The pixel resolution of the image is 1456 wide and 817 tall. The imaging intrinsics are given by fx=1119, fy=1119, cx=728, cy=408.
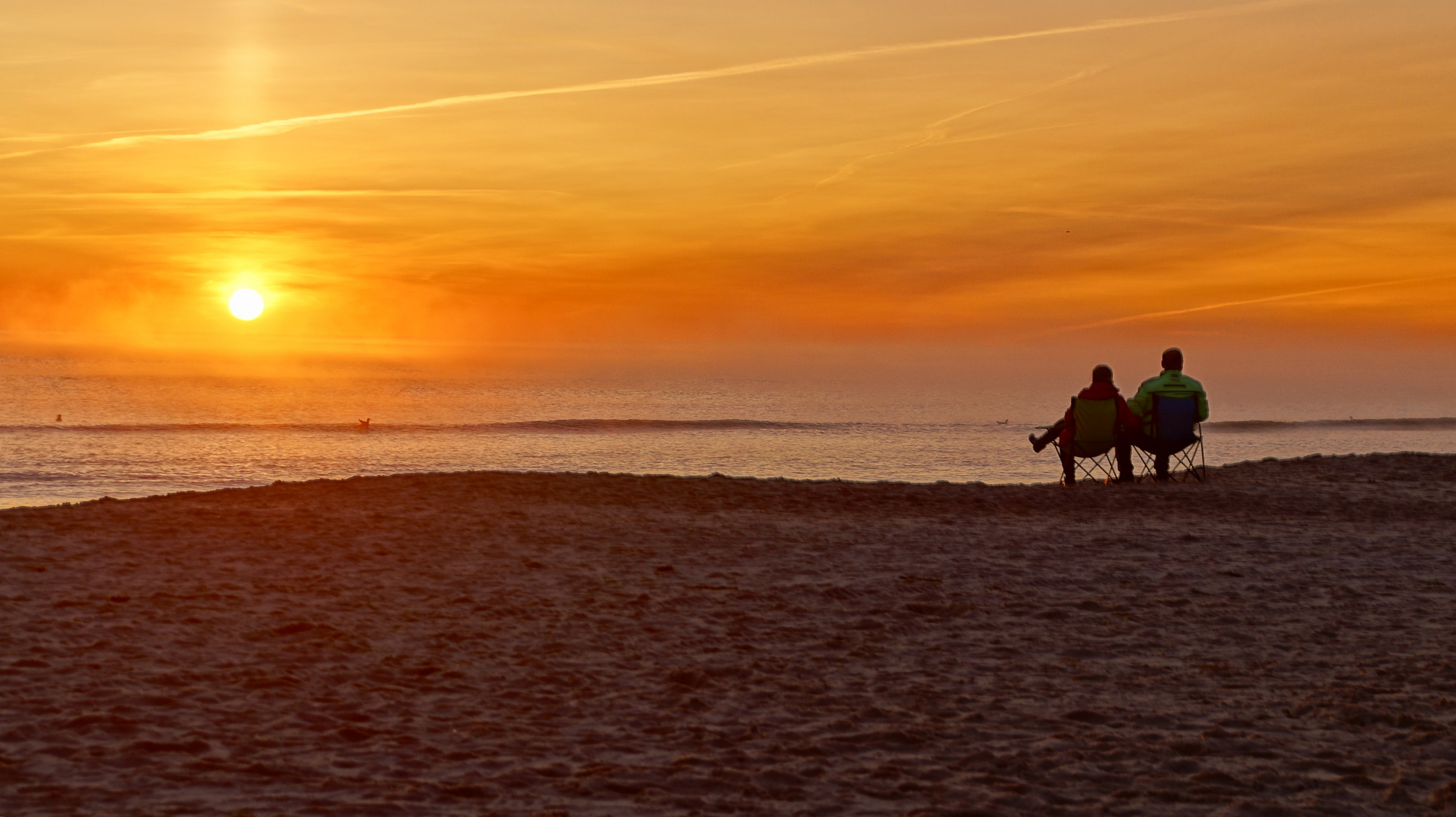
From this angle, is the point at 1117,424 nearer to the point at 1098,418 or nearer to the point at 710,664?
the point at 1098,418

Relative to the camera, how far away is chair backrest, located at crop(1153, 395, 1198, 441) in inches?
569

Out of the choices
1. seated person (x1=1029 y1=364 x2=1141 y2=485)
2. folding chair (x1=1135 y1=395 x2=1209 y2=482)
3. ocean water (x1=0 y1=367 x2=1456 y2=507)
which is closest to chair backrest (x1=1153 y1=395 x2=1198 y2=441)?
folding chair (x1=1135 y1=395 x2=1209 y2=482)

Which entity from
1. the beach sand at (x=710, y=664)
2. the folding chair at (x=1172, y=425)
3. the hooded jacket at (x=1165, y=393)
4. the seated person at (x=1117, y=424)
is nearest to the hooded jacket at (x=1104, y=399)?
the seated person at (x=1117, y=424)

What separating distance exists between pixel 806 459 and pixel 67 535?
20.5m

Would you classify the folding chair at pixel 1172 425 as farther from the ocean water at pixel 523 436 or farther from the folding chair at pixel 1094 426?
the ocean water at pixel 523 436

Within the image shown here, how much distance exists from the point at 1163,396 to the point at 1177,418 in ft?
1.05

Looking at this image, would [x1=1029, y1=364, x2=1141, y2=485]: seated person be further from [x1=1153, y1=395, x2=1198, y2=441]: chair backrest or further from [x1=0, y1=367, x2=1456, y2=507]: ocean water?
[x1=0, y1=367, x2=1456, y2=507]: ocean water

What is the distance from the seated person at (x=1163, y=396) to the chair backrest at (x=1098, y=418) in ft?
1.18

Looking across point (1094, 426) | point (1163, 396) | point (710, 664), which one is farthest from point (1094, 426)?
point (710, 664)

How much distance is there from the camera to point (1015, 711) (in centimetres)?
506

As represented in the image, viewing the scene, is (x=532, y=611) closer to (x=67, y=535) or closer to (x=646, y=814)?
(x=646, y=814)

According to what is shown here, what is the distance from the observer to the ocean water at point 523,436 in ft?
81.9

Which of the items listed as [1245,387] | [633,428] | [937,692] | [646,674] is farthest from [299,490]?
[1245,387]

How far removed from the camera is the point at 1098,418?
1448 centimetres
